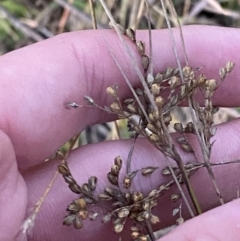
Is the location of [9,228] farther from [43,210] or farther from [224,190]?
[224,190]

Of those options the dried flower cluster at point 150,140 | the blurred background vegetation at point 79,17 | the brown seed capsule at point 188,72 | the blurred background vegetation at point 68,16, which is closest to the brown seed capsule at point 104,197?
the dried flower cluster at point 150,140

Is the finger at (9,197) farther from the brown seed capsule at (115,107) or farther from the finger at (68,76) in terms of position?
the brown seed capsule at (115,107)

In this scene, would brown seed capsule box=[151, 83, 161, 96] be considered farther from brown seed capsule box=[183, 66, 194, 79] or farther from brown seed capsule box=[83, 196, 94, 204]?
brown seed capsule box=[83, 196, 94, 204]

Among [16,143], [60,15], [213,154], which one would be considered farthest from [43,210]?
Answer: [60,15]

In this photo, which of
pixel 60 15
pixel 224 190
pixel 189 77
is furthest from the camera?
pixel 60 15

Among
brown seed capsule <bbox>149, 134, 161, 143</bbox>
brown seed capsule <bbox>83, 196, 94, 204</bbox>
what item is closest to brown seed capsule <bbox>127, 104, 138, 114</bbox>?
brown seed capsule <bbox>149, 134, 161, 143</bbox>

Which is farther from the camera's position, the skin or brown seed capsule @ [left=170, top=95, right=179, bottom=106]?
the skin

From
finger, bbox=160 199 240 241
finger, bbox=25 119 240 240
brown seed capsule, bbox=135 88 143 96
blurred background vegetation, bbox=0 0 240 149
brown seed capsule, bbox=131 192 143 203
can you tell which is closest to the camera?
finger, bbox=160 199 240 241
